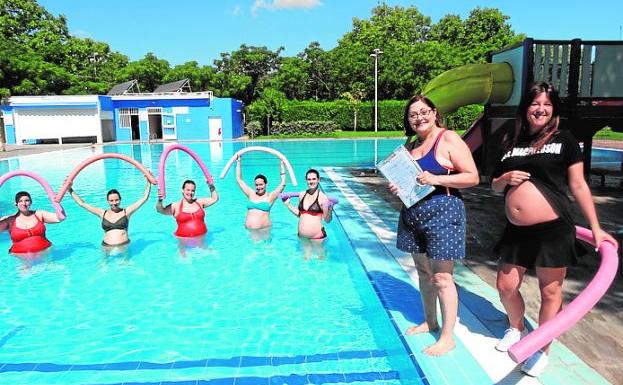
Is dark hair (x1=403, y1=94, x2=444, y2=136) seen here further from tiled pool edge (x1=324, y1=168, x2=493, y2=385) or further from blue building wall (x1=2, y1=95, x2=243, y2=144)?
blue building wall (x1=2, y1=95, x2=243, y2=144)

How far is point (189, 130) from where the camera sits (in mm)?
40188

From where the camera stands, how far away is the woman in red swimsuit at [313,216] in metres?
7.56

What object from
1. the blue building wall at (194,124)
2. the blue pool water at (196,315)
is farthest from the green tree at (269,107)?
the blue pool water at (196,315)

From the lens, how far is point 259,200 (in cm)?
845

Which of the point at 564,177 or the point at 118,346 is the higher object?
the point at 564,177

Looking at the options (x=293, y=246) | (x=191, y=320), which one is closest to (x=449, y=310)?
(x=191, y=320)

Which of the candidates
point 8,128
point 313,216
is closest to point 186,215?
point 313,216

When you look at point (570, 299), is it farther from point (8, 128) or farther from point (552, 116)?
point (8, 128)

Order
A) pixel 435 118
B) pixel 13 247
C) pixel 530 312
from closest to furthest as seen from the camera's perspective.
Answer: pixel 435 118
pixel 530 312
pixel 13 247

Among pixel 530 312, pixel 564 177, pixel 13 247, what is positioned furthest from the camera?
pixel 13 247

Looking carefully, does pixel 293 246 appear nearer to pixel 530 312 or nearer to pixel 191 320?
pixel 191 320

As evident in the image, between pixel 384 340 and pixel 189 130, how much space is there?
38.1 m

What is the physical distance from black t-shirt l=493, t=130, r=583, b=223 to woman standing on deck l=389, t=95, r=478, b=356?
0.32 metres

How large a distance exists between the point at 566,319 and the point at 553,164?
3.30ft
